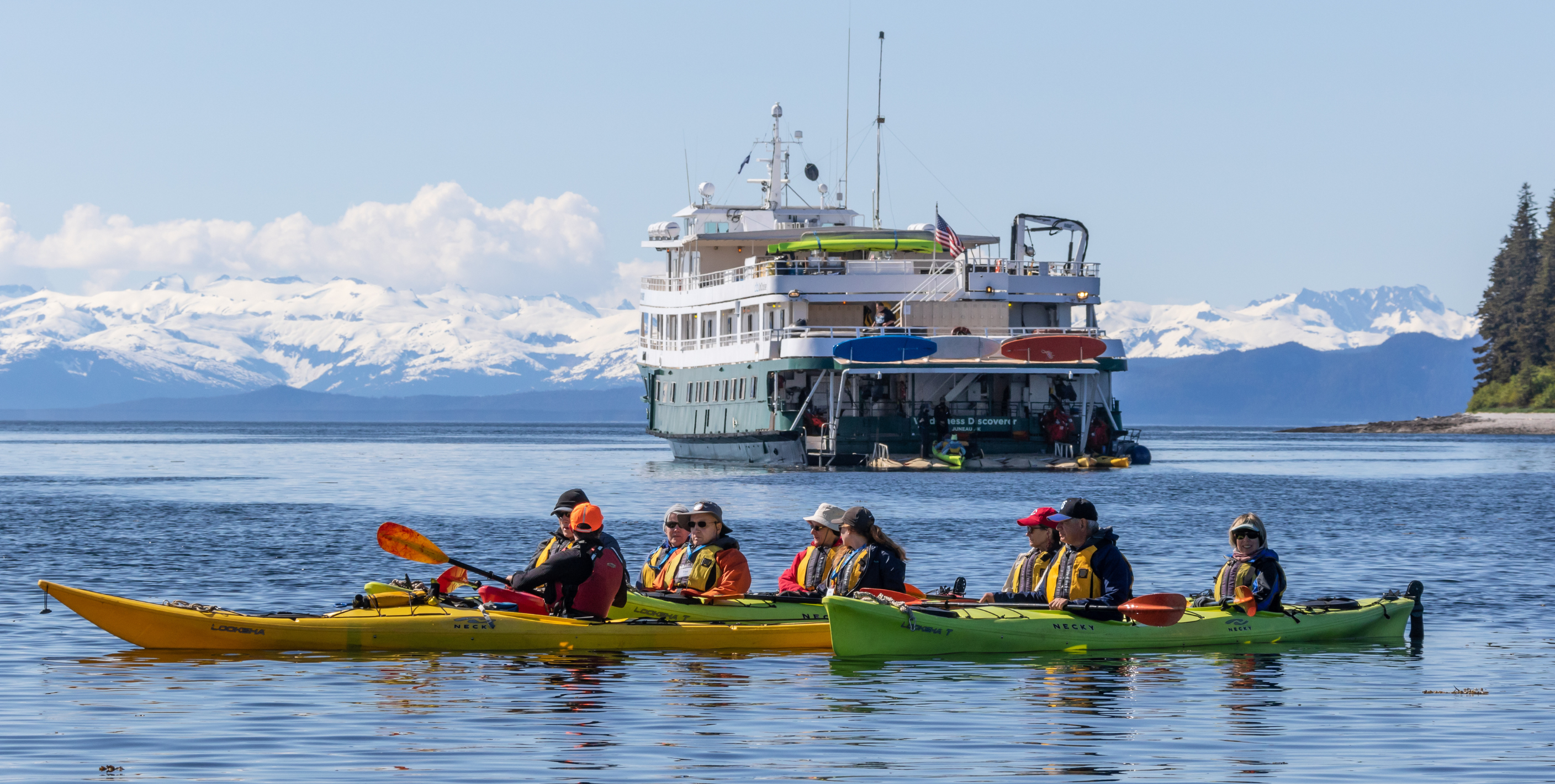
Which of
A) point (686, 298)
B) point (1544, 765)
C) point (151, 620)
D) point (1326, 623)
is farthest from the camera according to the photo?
point (686, 298)

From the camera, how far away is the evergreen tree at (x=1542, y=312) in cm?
13525

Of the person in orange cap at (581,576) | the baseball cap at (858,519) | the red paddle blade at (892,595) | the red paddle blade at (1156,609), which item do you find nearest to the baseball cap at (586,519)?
the person in orange cap at (581,576)

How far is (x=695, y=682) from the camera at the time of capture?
1780 centimetres

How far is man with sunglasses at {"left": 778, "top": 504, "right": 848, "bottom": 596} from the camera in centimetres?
1989

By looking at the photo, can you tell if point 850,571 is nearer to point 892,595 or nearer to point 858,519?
point 892,595

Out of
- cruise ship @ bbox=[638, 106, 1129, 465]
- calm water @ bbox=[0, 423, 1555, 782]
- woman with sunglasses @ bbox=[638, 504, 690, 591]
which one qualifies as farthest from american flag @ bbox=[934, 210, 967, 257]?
woman with sunglasses @ bbox=[638, 504, 690, 591]

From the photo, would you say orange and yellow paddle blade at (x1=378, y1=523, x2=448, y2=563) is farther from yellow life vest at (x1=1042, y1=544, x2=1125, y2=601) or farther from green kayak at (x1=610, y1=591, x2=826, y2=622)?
yellow life vest at (x1=1042, y1=544, x2=1125, y2=601)

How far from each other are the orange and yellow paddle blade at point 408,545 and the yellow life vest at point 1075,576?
613cm

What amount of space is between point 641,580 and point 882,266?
39501 mm

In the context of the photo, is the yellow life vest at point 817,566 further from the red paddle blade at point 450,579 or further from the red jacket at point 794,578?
the red paddle blade at point 450,579

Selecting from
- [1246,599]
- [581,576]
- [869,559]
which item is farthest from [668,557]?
[1246,599]

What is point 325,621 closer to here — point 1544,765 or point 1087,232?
point 1544,765

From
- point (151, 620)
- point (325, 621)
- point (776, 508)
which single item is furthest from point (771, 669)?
point (776, 508)

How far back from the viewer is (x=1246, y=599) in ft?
65.7
